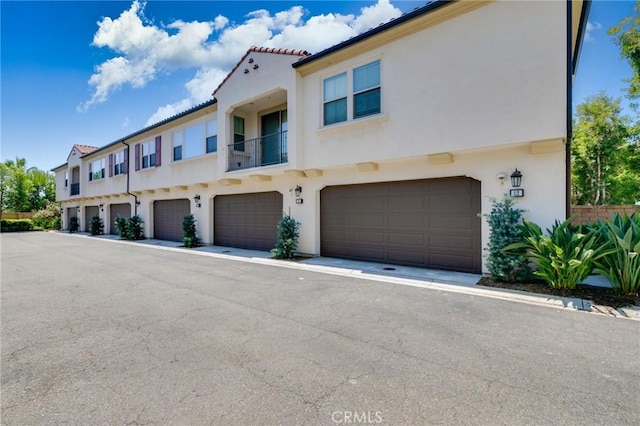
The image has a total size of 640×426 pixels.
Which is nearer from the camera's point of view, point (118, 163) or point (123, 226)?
point (123, 226)

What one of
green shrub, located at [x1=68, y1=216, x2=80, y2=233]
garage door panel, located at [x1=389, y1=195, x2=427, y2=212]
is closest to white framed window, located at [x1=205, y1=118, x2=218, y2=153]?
garage door panel, located at [x1=389, y1=195, x2=427, y2=212]

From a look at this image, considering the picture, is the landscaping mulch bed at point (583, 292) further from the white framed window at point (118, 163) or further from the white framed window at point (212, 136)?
the white framed window at point (118, 163)

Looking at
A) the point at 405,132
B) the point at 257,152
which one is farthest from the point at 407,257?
the point at 257,152

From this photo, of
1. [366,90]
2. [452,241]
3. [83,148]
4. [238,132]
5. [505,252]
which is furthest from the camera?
[83,148]

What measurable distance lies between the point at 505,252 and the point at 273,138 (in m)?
9.60

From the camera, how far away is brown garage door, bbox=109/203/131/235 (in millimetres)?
21566

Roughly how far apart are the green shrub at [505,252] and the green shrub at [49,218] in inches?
1596

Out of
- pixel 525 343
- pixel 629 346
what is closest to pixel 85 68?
pixel 525 343

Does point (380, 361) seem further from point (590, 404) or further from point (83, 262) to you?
point (83, 262)

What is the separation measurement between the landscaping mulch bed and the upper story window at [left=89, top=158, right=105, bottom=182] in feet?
86.9

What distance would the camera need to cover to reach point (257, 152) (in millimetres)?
12883

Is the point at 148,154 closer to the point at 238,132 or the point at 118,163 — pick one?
the point at 118,163

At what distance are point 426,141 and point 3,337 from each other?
881cm

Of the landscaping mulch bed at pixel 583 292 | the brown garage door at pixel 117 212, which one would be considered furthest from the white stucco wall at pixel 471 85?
the brown garage door at pixel 117 212
